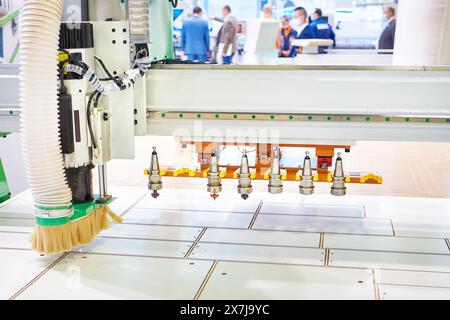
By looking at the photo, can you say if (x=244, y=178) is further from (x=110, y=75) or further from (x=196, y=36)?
(x=196, y=36)

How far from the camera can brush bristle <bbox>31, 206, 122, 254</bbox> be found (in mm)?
3203

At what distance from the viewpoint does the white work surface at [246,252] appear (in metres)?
2.91

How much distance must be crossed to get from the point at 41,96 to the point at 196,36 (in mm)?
8336

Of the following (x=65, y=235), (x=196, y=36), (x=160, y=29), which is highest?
(x=196, y=36)

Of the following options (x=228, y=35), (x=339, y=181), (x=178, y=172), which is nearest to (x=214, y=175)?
(x=178, y=172)

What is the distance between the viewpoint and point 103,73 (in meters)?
3.42

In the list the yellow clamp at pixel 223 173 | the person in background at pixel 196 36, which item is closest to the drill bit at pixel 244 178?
the yellow clamp at pixel 223 173

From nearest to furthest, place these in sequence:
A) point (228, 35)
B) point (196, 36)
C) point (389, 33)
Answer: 1. point (389, 33)
2. point (196, 36)
3. point (228, 35)

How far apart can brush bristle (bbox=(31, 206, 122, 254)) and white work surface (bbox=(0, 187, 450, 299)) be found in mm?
90

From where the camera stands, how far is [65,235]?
3.25 meters

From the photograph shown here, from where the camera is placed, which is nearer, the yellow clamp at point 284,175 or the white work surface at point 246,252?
the white work surface at point 246,252

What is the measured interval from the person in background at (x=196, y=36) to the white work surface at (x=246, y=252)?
22.3ft

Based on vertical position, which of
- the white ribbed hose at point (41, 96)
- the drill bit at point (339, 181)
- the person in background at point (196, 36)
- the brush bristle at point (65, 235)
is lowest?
the brush bristle at point (65, 235)

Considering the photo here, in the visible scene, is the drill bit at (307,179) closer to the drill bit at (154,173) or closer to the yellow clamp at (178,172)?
the yellow clamp at (178,172)
